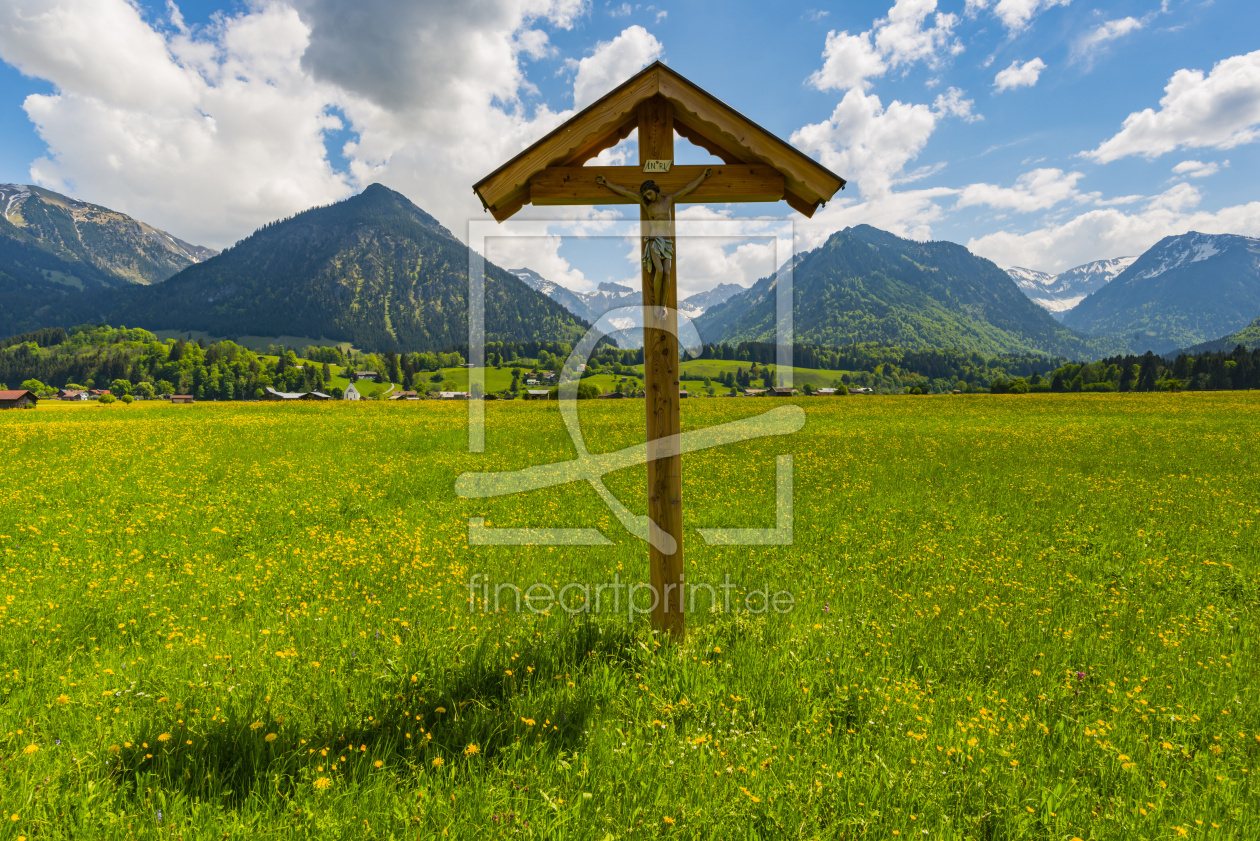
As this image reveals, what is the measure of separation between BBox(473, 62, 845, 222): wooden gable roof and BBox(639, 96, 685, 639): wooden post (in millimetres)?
249

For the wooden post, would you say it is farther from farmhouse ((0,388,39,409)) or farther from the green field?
farmhouse ((0,388,39,409))

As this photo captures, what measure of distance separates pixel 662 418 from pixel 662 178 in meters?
2.65

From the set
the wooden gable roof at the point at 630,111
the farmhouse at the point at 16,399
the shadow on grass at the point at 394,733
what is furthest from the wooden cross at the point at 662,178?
the farmhouse at the point at 16,399

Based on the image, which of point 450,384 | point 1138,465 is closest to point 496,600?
point 1138,465

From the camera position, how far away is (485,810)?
137 inches

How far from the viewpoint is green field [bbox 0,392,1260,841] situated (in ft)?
11.9

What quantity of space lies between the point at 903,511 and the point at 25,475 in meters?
22.8

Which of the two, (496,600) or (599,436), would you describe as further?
(599,436)

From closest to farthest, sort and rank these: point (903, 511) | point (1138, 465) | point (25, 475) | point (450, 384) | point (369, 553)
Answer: point (369, 553) → point (903, 511) → point (25, 475) → point (1138, 465) → point (450, 384)

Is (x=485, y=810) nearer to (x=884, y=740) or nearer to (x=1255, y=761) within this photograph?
(x=884, y=740)

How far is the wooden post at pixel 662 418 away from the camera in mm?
5566

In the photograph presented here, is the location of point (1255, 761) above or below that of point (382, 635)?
below

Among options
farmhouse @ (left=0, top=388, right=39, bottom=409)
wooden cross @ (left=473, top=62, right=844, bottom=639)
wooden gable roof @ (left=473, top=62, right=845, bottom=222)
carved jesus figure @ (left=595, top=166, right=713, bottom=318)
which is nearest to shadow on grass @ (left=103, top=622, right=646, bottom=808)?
wooden cross @ (left=473, top=62, right=844, bottom=639)

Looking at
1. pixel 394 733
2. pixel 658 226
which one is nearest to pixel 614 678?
pixel 394 733
